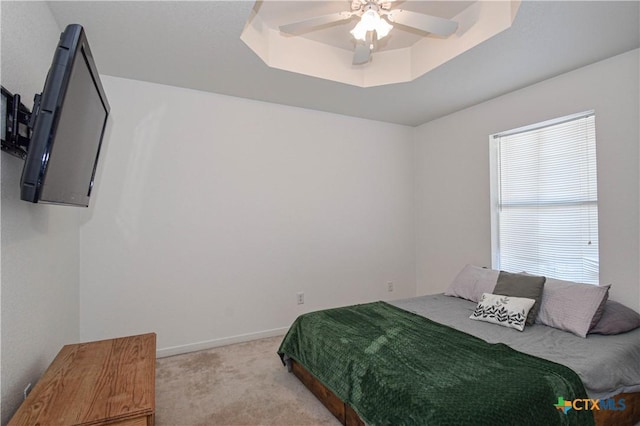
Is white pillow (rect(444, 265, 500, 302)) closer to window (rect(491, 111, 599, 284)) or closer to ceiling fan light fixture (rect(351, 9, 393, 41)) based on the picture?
window (rect(491, 111, 599, 284))

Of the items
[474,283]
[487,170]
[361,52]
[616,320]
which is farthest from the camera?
[487,170]

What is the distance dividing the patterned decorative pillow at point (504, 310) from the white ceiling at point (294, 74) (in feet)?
6.16

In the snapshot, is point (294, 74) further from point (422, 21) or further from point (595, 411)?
point (595, 411)

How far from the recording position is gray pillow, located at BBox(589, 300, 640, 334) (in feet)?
7.22

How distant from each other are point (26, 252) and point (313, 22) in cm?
204

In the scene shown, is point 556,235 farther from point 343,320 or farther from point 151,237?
point 151,237

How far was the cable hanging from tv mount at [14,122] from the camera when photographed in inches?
53.2

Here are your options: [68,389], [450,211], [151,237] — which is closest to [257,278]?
[151,237]

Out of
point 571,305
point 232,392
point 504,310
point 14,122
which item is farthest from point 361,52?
point 232,392

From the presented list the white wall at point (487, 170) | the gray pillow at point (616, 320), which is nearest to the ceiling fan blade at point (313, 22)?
the white wall at point (487, 170)

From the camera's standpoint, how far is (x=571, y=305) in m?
2.35

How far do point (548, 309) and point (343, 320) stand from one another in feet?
4.97

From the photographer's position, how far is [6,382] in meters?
1.39

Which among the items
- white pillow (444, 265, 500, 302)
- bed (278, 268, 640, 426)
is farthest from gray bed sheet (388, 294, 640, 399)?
white pillow (444, 265, 500, 302)
